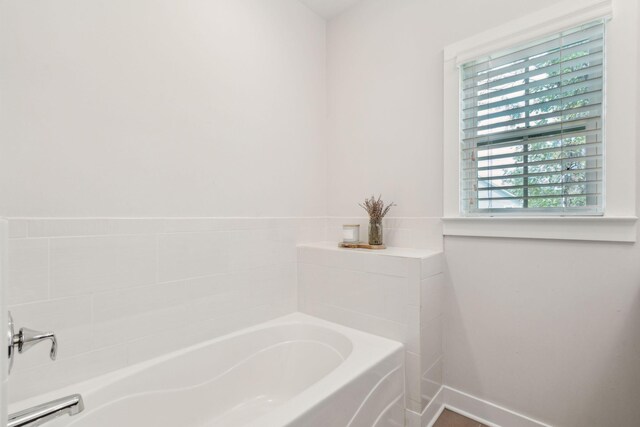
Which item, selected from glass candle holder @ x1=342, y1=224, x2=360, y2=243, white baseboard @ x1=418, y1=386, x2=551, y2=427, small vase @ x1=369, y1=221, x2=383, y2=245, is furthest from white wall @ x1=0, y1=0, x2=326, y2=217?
white baseboard @ x1=418, y1=386, x2=551, y2=427

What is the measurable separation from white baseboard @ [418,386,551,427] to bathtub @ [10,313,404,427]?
21 centimetres

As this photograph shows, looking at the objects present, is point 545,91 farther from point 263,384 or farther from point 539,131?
point 263,384

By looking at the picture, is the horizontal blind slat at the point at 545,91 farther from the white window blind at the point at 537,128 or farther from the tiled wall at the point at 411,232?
the tiled wall at the point at 411,232

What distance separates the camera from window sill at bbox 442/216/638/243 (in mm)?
1291

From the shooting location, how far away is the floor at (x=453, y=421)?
163 centimetres

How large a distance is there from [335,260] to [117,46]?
→ 148cm

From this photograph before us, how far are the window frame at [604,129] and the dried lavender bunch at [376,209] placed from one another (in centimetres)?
46

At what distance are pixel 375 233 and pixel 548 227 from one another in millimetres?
864

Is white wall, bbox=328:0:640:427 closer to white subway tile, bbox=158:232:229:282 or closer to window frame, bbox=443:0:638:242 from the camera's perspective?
window frame, bbox=443:0:638:242

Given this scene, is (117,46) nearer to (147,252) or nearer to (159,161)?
(159,161)

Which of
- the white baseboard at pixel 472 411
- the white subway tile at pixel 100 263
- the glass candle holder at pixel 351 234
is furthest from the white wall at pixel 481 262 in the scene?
the white subway tile at pixel 100 263

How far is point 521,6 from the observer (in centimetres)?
153

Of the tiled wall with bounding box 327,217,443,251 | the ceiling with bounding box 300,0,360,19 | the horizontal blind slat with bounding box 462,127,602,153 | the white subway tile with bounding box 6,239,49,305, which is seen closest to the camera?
the white subway tile with bounding box 6,239,49,305

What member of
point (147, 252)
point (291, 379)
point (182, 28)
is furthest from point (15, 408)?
point (182, 28)
